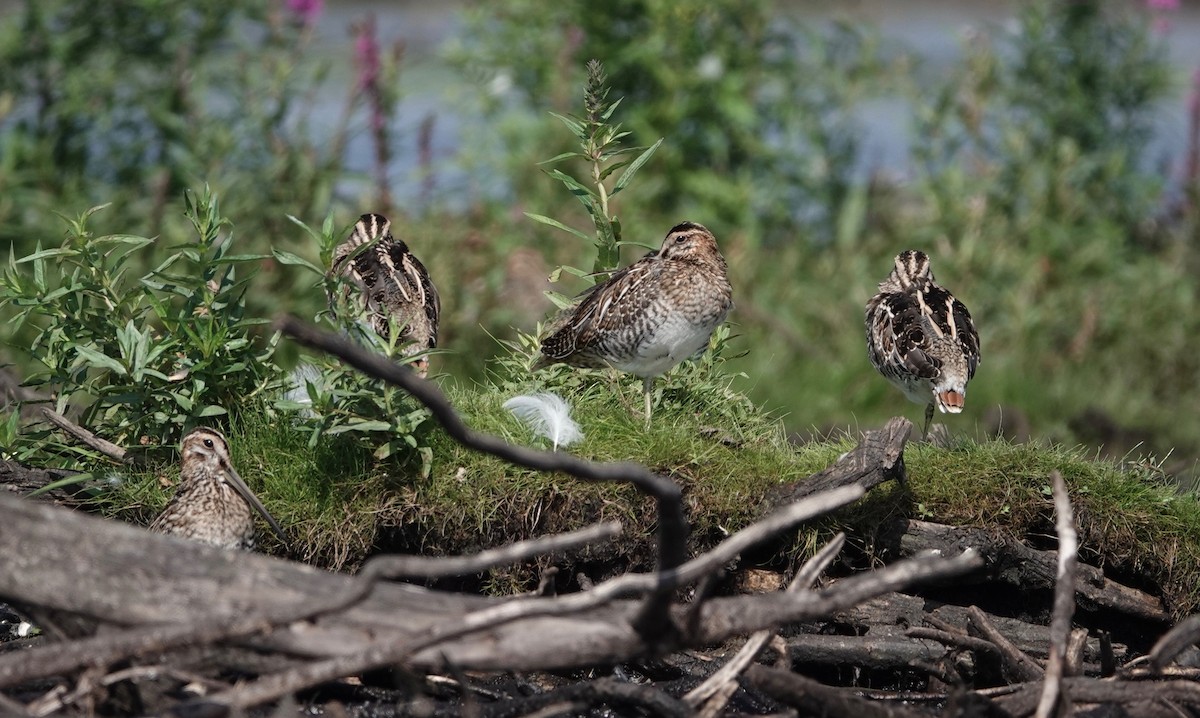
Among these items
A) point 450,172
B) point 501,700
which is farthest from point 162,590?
point 450,172

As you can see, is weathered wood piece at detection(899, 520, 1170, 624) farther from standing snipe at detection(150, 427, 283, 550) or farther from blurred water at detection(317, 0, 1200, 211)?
blurred water at detection(317, 0, 1200, 211)

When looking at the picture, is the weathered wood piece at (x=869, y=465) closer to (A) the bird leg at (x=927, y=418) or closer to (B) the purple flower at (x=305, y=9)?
(A) the bird leg at (x=927, y=418)

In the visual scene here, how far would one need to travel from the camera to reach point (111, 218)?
10070 millimetres

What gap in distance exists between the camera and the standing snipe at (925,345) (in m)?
6.21

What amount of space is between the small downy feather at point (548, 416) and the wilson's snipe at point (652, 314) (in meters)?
0.33

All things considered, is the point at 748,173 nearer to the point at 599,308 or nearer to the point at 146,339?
the point at 599,308

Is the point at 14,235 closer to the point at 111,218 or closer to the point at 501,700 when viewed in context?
the point at 111,218

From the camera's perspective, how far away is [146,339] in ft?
18.1

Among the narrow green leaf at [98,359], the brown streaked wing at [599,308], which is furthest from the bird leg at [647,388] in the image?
the narrow green leaf at [98,359]

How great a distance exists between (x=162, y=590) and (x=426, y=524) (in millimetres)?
1417

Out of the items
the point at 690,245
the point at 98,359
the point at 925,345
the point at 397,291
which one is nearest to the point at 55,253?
the point at 98,359

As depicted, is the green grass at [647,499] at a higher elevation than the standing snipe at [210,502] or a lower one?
higher

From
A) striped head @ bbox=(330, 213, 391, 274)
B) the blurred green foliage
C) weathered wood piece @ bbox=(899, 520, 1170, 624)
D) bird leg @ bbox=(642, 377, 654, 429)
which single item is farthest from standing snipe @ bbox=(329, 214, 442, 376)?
the blurred green foliage

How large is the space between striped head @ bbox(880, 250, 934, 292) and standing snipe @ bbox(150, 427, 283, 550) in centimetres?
326
